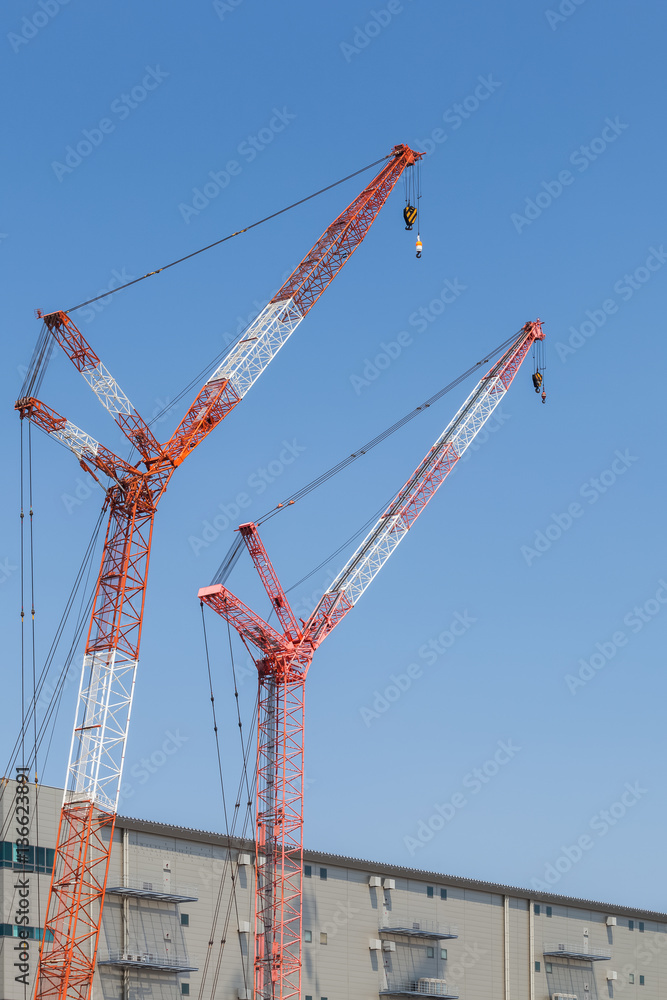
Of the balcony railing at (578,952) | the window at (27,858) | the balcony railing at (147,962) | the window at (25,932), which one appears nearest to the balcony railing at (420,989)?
the balcony railing at (578,952)

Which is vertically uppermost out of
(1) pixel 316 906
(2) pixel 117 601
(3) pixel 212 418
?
(3) pixel 212 418

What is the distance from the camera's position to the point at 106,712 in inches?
3231

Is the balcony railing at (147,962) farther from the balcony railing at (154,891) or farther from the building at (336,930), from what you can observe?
the balcony railing at (154,891)

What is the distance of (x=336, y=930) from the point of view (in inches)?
3666

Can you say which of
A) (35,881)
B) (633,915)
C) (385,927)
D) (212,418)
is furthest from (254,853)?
(633,915)

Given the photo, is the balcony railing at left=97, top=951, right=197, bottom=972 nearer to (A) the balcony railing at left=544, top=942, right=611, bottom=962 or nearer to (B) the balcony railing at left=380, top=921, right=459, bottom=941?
(B) the balcony railing at left=380, top=921, right=459, bottom=941

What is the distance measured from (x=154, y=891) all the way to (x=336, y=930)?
16.6 meters

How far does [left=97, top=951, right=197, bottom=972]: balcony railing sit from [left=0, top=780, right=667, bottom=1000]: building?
101mm

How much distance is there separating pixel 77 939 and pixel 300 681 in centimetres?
2951

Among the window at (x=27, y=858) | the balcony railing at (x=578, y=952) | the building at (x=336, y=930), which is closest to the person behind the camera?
the window at (x=27, y=858)

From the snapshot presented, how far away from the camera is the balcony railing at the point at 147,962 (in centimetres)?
7888

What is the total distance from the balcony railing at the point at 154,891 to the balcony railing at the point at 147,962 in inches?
132

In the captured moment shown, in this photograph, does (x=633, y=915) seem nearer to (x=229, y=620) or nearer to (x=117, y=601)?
(x=229, y=620)

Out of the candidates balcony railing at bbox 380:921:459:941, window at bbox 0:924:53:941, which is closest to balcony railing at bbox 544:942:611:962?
balcony railing at bbox 380:921:459:941
